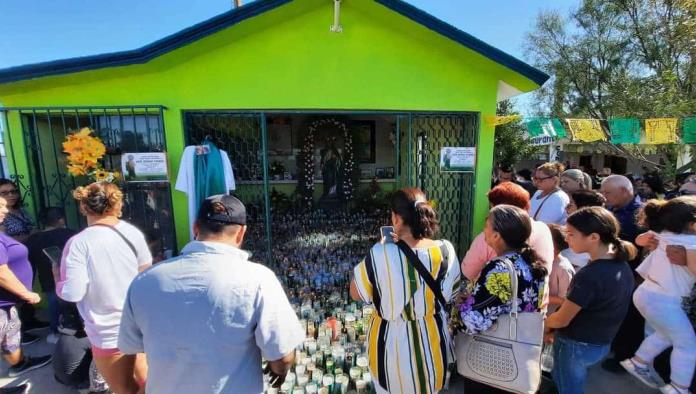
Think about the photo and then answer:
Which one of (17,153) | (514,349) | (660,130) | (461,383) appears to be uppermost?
(660,130)

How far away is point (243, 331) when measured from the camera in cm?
131

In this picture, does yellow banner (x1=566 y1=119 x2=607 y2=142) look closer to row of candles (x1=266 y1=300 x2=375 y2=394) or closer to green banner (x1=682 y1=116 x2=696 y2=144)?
green banner (x1=682 y1=116 x2=696 y2=144)

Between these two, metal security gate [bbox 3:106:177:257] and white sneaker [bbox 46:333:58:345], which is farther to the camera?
metal security gate [bbox 3:106:177:257]

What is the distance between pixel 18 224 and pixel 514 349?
4638 mm

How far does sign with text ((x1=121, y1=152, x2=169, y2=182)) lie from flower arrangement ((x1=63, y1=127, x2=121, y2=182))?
177mm

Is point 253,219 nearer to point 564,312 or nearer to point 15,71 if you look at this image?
point 15,71

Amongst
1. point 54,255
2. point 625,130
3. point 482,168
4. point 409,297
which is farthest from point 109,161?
point 625,130

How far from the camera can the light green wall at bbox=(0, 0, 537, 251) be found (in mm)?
3676

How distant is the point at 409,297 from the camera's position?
1.59m

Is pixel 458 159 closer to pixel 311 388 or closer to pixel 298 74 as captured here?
pixel 298 74

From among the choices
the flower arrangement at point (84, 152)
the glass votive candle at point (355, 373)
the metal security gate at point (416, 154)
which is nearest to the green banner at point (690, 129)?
the metal security gate at point (416, 154)

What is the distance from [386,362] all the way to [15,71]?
4.38 metres

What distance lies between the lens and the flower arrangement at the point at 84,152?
11.3 ft

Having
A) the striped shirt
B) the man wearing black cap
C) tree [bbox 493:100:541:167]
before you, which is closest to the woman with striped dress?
the striped shirt
